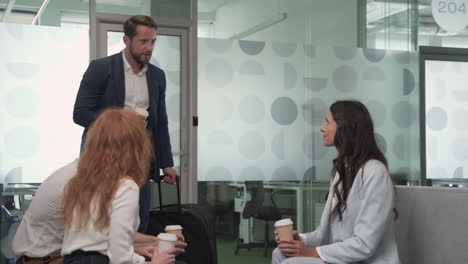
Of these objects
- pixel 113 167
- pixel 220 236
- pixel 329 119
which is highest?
pixel 329 119

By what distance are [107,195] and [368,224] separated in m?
1.01

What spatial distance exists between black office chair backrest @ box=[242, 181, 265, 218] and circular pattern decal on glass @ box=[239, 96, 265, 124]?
1.78 ft

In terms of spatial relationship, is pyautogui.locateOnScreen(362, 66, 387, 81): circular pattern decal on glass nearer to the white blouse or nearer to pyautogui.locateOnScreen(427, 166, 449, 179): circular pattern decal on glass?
pyautogui.locateOnScreen(427, 166, 449, 179): circular pattern decal on glass

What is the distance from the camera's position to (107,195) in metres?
2.28

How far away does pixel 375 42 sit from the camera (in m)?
6.45

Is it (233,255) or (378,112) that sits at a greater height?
(378,112)

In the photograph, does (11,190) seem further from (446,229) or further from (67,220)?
(446,229)

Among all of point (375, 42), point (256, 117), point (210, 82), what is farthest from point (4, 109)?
point (375, 42)

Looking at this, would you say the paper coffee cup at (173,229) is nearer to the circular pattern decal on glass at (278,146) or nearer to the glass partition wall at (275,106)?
the glass partition wall at (275,106)

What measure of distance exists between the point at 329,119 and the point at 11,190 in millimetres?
2990

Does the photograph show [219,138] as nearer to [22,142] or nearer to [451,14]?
[22,142]

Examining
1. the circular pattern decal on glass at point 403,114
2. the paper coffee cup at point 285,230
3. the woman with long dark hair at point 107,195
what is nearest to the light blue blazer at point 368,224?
the paper coffee cup at point 285,230

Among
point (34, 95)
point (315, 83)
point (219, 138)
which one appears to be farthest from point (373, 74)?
point (34, 95)

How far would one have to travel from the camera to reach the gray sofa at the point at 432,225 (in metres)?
2.70
